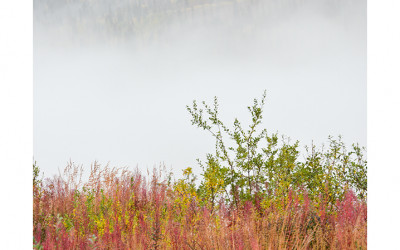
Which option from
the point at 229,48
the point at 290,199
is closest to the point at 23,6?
the point at 229,48

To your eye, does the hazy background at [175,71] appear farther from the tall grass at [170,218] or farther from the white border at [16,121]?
the white border at [16,121]

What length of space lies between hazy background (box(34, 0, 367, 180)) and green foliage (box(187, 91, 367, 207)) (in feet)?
0.48

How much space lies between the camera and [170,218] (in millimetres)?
4293

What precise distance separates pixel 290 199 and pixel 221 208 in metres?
0.66

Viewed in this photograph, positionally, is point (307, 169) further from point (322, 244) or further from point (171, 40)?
point (171, 40)

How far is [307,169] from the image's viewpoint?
4797 mm

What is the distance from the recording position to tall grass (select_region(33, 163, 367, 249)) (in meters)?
3.02

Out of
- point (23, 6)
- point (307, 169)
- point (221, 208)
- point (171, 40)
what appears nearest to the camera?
point (23, 6)

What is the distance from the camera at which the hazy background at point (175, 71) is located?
13.0ft

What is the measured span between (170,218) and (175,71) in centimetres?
162
